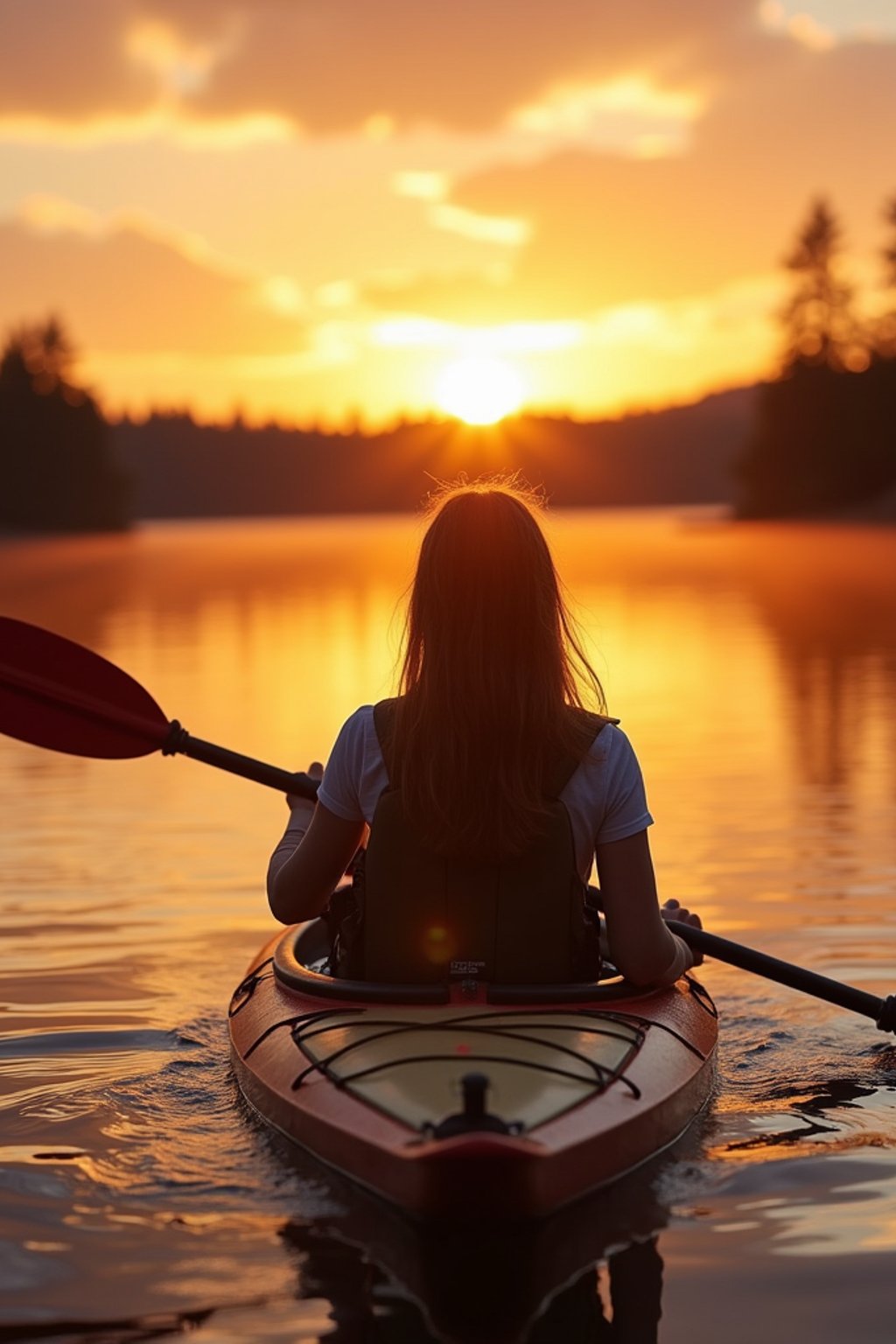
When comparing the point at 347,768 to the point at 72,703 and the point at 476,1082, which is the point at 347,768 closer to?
the point at 476,1082

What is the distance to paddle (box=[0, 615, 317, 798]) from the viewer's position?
20.1ft

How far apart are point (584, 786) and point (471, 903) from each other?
0.39 metres

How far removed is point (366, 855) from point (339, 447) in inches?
7611

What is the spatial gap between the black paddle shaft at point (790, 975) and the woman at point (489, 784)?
0.87 metres

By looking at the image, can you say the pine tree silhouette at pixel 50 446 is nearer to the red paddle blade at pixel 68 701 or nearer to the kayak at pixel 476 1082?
the red paddle blade at pixel 68 701

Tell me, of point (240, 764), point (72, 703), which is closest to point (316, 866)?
point (240, 764)

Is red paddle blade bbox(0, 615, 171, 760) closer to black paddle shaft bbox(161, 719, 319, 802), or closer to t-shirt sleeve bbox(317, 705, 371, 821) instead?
black paddle shaft bbox(161, 719, 319, 802)

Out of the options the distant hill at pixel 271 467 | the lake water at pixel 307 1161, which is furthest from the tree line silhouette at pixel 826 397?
the distant hill at pixel 271 467

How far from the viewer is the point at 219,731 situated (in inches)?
498

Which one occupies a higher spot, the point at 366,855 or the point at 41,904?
the point at 366,855

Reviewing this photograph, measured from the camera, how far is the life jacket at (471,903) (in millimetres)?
4324

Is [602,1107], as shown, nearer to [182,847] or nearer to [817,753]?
[182,847]

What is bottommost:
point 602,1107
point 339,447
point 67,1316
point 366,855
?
point 67,1316

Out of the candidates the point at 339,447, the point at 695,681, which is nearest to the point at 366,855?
the point at 695,681
